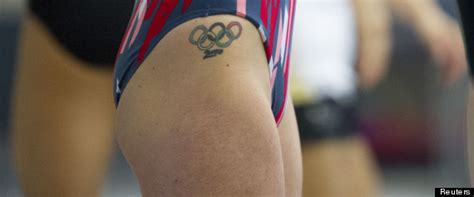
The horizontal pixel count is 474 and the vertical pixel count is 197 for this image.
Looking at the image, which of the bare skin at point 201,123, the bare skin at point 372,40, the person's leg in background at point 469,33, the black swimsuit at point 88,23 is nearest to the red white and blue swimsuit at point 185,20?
the bare skin at point 201,123

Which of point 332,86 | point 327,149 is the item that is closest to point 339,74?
point 332,86

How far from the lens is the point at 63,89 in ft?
4.48

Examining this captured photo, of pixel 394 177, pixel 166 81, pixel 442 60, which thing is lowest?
pixel 394 177

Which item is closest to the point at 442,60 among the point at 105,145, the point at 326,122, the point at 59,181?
the point at 326,122

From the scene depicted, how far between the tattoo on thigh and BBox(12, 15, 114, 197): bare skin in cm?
68

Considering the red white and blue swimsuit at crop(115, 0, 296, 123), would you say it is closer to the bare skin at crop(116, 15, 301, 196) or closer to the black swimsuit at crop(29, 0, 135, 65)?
the bare skin at crop(116, 15, 301, 196)

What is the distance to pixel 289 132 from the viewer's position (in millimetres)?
958

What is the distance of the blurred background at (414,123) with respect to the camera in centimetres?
168

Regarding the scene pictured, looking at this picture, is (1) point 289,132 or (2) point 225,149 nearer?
(2) point 225,149

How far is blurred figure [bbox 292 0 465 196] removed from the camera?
1.53 m

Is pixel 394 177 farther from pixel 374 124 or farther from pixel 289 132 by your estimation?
pixel 289 132

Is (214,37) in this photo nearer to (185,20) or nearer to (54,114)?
(185,20)

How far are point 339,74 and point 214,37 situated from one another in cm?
87

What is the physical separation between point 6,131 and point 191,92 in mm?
840
